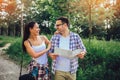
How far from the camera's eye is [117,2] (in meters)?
35.8

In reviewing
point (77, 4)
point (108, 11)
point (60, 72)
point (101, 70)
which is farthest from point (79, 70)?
point (108, 11)

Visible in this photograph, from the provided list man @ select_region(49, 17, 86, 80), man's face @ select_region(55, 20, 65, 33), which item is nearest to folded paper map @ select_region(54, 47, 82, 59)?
man @ select_region(49, 17, 86, 80)

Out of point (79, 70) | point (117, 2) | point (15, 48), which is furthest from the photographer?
point (117, 2)

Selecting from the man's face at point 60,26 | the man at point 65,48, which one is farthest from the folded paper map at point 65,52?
the man's face at point 60,26

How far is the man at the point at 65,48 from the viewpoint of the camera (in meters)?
4.96

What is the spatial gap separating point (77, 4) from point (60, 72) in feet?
41.3

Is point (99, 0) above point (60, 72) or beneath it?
above

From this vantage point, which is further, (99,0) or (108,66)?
(99,0)

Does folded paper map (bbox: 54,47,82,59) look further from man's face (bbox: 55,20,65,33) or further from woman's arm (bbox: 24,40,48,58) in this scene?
man's face (bbox: 55,20,65,33)

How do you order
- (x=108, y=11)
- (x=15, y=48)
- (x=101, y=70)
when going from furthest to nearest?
(x=108, y=11)
(x=15, y=48)
(x=101, y=70)

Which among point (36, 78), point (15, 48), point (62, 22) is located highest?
point (62, 22)

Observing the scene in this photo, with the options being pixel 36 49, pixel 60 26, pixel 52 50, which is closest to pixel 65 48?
pixel 52 50

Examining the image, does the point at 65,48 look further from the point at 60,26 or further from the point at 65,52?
the point at 60,26

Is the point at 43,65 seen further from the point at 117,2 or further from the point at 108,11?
the point at 117,2
